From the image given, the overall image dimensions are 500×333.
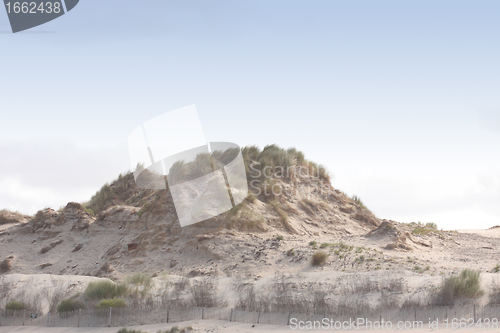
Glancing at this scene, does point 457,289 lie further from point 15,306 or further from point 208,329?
point 15,306

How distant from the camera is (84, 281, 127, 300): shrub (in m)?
12.7

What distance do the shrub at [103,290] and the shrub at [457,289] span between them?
28.1 ft

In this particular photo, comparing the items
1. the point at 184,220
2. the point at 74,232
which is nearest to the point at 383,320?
the point at 184,220

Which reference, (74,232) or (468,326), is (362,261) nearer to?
(468,326)

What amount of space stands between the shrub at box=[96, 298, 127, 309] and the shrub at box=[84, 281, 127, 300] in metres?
0.50

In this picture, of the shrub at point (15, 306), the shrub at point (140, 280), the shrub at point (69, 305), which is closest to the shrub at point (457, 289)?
the shrub at point (140, 280)

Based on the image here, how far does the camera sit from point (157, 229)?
56.0 feet

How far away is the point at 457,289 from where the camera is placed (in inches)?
441

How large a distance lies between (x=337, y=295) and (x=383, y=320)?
1.51m

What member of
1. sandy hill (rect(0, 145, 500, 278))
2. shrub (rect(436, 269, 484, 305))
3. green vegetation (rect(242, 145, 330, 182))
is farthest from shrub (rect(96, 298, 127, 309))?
green vegetation (rect(242, 145, 330, 182))

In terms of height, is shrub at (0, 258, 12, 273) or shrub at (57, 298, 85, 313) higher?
shrub at (0, 258, 12, 273)

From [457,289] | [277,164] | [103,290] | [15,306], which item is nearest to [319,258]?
[457,289]

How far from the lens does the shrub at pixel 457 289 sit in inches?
438

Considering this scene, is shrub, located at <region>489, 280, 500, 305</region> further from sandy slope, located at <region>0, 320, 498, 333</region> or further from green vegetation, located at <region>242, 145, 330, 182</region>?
green vegetation, located at <region>242, 145, 330, 182</region>
